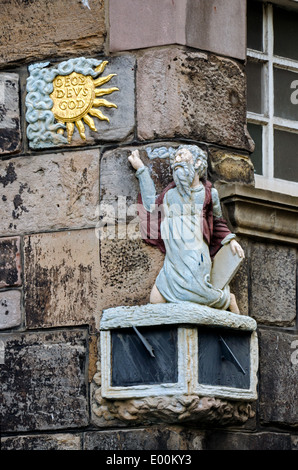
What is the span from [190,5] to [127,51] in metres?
0.42

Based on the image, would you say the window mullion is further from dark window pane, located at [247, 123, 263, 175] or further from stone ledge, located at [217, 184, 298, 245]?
stone ledge, located at [217, 184, 298, 245]

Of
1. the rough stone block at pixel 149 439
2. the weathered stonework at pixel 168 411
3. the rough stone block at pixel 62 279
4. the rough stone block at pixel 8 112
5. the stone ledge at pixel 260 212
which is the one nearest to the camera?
the weathered stonework at pixel 168 411

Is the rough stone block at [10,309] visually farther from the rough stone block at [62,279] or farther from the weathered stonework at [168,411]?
the weathered stonework at [168,411]

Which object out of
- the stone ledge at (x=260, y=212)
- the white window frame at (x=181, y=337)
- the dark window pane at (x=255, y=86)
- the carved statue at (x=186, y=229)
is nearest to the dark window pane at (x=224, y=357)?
the white window frame at (x=181, y=337)

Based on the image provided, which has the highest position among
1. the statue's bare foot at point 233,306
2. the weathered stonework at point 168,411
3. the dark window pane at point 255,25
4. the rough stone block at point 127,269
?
the dark window pane at point 255,25

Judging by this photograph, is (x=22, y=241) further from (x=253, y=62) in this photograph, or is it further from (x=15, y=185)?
(x=253, y=62)

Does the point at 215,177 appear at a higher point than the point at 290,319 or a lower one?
higher

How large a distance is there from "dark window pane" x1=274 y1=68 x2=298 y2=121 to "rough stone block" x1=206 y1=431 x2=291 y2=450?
191cm

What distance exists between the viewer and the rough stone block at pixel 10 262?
8.77m

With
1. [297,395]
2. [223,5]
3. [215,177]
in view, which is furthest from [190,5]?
[297,395]

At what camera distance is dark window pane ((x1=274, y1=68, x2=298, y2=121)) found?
9.43 meters

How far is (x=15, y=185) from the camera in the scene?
8883mm

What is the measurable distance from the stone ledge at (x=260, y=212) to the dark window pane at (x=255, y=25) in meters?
1.07

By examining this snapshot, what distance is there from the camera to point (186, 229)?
838 cm
